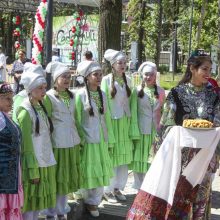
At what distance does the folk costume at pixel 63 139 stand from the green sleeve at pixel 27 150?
0.47m

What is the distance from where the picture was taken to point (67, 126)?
5188 millimetres

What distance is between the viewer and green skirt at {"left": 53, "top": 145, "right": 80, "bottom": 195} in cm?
516

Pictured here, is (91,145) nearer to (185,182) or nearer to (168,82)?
(185,182)

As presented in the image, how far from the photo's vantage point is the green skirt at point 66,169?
516 cm

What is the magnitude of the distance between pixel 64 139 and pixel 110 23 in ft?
10.1

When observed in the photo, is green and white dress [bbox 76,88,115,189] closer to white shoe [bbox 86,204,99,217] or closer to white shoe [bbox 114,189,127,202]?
white shoe [bbox 86,204,99,217]

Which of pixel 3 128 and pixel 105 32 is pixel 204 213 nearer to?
pixel 3 128

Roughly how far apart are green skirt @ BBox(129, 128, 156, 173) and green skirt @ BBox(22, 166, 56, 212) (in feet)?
5.53

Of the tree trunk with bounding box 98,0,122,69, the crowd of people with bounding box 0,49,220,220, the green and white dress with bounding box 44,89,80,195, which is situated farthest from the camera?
the tree trunk with bounding box 98,0,122,69

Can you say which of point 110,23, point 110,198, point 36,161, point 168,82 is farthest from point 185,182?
point 168,82

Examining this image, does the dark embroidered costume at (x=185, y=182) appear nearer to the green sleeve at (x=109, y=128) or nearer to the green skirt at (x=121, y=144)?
the green sleeve at (x=109, y=128)

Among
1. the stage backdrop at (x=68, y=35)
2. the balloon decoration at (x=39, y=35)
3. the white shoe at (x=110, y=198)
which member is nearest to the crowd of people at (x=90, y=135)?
the white shoe at (x=110, y=198)

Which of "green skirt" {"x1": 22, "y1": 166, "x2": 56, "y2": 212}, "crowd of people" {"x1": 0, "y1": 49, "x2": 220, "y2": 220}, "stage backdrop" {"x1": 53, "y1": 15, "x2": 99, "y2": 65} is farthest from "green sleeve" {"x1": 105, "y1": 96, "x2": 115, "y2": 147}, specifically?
"stage backdrop" {"x1": 53, "y1": 15, "x2": 99, "y2": 65}

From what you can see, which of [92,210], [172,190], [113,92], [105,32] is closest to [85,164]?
[92,210]
